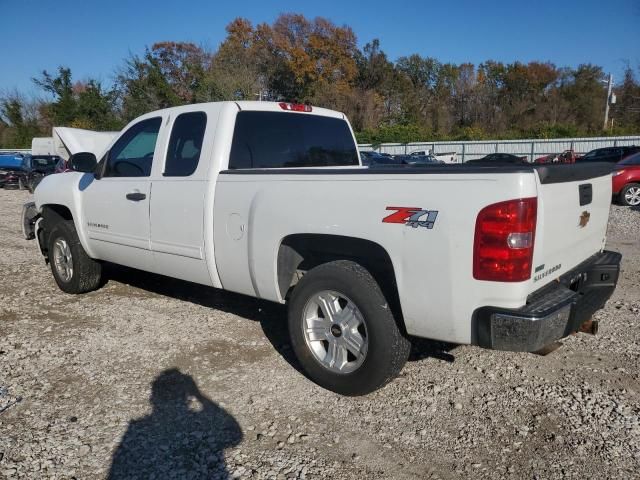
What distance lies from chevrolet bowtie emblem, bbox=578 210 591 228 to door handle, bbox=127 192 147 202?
3395 millimetres

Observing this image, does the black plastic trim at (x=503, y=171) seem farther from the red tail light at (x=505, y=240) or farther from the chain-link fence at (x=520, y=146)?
the chain-link fence at (x=520, y=146)

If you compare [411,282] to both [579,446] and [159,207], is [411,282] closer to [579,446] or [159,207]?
[579,446]

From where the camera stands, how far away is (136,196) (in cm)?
463

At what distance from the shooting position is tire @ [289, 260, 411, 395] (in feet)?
10.5

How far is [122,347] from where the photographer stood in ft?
14.6

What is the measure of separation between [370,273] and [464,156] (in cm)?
3864

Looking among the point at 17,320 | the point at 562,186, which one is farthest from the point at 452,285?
the point at 17,320

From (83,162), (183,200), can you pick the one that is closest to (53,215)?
(83,162)

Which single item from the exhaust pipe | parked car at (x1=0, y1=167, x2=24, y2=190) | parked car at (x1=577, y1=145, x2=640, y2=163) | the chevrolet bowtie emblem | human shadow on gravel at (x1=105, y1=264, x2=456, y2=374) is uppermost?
the chevrolet bowtie emblem

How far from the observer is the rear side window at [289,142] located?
13.9 ft

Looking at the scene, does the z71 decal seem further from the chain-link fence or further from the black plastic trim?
the chain-link fence

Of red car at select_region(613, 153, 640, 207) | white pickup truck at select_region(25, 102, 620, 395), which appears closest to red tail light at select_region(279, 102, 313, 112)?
white pickup truck at select_region(25, 102, 620, 395)

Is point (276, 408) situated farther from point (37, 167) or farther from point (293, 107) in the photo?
point (37, 167)

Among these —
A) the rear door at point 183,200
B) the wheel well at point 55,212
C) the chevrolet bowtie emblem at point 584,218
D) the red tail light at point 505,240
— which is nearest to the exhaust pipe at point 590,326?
the chevrolet bowtie emblem at point 584,218
